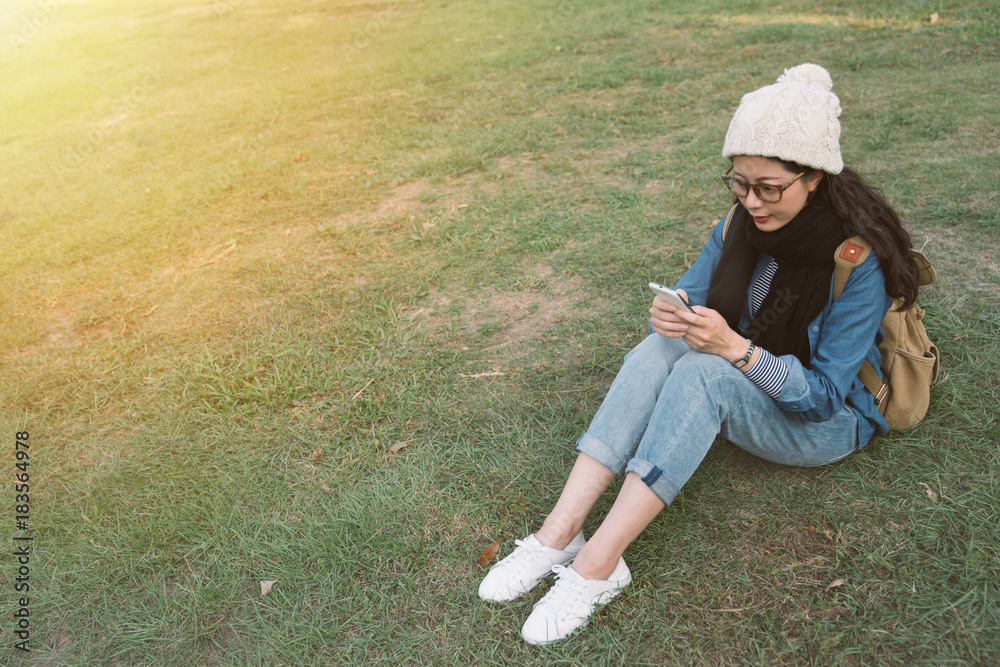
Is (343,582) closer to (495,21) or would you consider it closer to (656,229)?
(656,229)

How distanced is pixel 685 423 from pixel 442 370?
145 centimetres

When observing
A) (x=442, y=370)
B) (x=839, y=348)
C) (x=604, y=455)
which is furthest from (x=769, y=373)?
(x=442, y=370)

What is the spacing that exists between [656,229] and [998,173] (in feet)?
6.51

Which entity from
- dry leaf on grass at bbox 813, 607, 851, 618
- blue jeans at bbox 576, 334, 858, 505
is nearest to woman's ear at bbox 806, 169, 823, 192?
blue jeans at bbox 576, 334, 858, 505

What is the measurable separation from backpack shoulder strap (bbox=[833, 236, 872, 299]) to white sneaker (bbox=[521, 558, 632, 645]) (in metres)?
1.10

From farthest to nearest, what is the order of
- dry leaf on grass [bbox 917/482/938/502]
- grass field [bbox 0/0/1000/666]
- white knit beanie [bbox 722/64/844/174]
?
1. dry leaf on grass [bbox 917/482/938/502]
2. grass field [bbox 0/0/1000/666]
3. white knit beanie [bbox 722/64/844/174]

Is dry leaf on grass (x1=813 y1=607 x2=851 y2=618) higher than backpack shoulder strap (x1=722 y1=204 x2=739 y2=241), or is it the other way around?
backpack shoulder strap (x1=722 y1=204 x2=739 y2=241)

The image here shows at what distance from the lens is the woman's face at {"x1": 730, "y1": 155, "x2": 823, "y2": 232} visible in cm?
193

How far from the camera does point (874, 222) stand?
77.5 inches

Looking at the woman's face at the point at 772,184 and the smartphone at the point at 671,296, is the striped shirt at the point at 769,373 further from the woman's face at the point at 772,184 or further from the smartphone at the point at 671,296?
the woman's face at the point at 772,184

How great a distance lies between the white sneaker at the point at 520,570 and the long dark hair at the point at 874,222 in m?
1.31

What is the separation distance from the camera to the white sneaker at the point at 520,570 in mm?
2166

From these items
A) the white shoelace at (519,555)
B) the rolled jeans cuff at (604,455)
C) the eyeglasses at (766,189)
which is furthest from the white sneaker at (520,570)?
the eyeglasses at (766,189)

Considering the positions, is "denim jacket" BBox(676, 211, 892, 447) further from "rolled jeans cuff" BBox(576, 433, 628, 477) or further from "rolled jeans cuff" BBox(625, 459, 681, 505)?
"rolled jeans cuff" BBox(576, 433, 628, 477)
